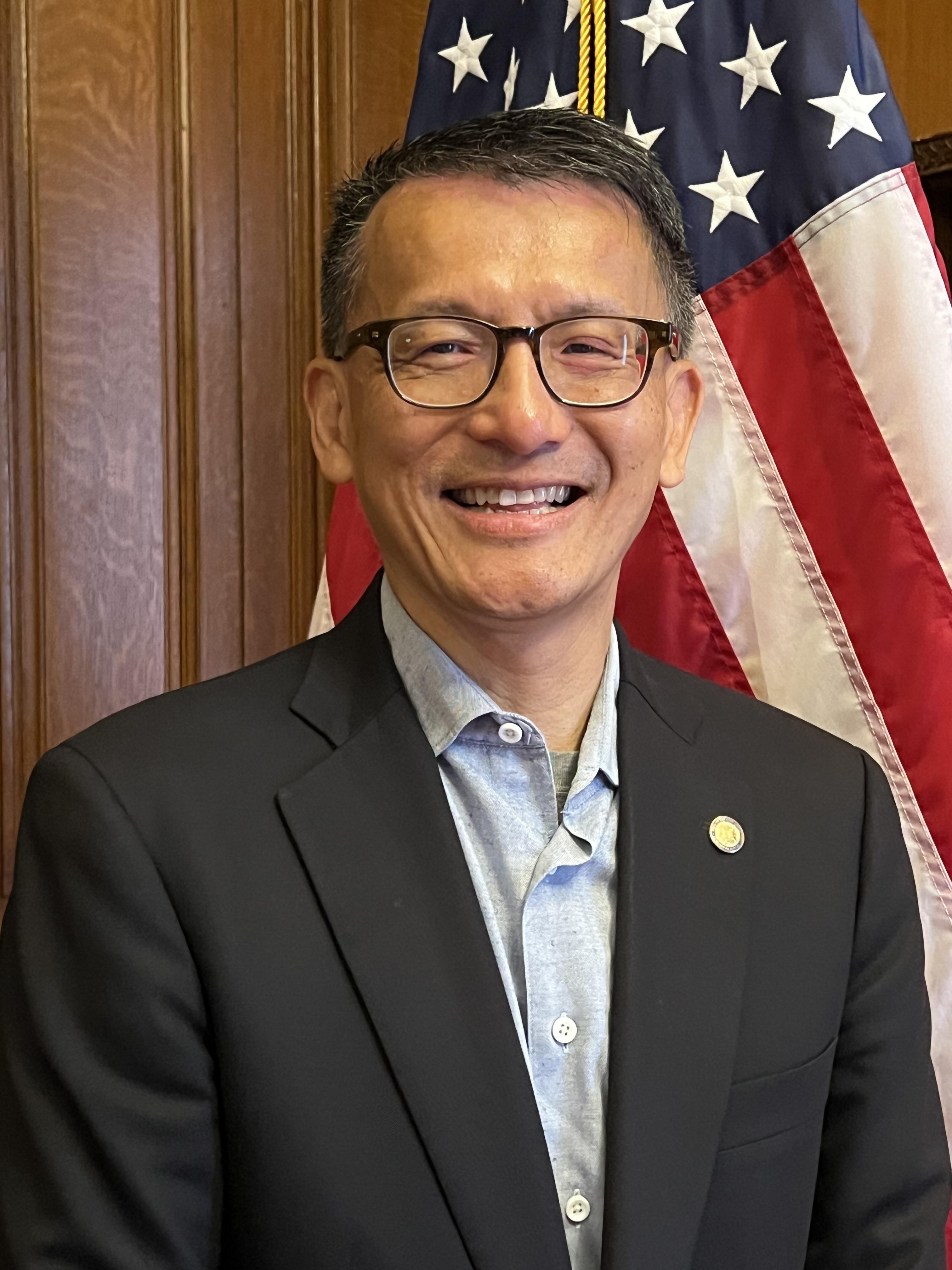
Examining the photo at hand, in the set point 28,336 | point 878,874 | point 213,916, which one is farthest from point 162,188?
point 878,874

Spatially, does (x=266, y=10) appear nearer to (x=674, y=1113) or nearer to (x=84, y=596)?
(x=84, y=596)

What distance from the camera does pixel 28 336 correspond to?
1734 millimetres

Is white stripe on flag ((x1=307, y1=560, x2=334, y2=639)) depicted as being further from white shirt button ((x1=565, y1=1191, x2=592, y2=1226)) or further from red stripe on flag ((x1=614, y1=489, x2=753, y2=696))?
white shirt button ((x1=565, y1=1191, x2=592, y2=1226))

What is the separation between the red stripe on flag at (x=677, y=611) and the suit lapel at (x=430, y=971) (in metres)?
0.54

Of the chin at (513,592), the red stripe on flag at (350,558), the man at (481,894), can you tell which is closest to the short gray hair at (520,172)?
the man at (481,894)

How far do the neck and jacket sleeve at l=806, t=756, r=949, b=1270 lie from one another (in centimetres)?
31

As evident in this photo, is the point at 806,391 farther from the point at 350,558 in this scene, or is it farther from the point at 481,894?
the point at 481,894

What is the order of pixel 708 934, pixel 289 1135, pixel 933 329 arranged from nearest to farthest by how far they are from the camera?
pixel 289 1135 → pixel 708 934 → pixel 933 329

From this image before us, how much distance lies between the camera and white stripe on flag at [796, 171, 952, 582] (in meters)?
1.37

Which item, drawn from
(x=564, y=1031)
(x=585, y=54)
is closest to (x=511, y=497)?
(x=564, y=1031)

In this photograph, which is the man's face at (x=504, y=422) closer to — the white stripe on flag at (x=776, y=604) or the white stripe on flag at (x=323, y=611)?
the white stripe on flag at (x=776, y=604)

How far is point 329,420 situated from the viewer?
118 centimetres

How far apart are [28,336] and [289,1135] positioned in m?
1.21

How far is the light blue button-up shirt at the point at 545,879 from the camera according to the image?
101 centimetres
